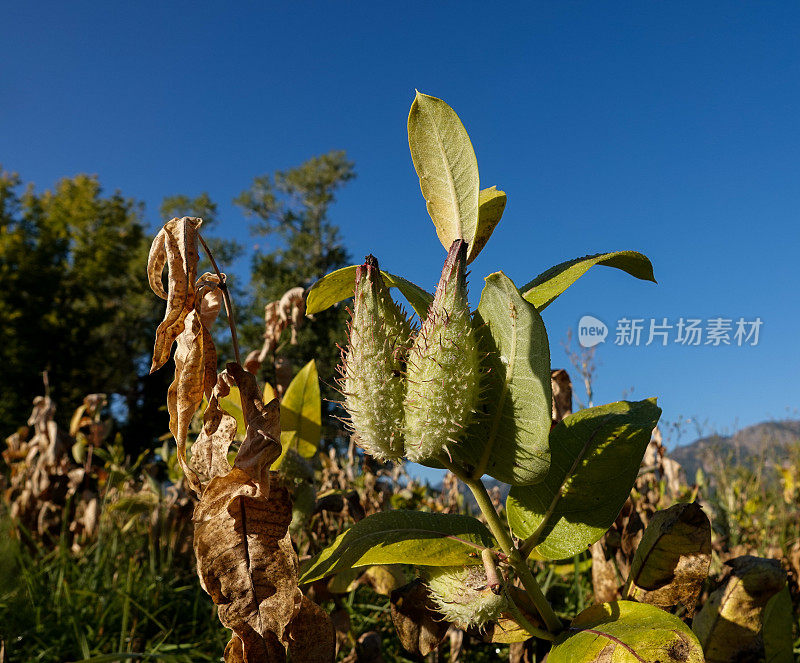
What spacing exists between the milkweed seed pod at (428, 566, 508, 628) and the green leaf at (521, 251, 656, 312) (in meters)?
0.33

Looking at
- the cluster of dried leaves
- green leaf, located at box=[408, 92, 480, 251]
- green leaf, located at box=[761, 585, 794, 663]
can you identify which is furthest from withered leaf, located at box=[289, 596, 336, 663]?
the cluster of dried leaves

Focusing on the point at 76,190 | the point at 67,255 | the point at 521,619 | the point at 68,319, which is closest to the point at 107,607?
the point at 521,619

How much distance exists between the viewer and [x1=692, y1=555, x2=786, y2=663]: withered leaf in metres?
0.91

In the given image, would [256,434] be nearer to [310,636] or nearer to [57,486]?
[310,636]

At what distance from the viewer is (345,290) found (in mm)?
859

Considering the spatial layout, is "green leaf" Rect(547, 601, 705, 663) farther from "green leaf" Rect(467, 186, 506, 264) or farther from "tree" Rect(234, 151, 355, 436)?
"tree" Rect(234, 151, 355, 436)

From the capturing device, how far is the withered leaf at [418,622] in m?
0.90

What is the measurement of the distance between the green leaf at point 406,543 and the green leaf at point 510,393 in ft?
0.36

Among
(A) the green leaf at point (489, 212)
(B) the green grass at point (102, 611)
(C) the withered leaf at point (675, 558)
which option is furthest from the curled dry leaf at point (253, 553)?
(B) the green grass at point (102, 611)

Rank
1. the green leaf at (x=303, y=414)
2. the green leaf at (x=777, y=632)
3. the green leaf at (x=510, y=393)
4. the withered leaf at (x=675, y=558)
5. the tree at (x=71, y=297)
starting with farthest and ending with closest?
the tree at (x=71, y=297)
the green leaf at (x=303, y=414)
the green leaf at (x=777, y=632)
the withered leaf at (x=675, y=558)
the green leaf at (x=510, y=393)

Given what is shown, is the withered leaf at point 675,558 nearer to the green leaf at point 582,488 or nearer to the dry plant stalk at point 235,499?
the green leaf at point 582,488

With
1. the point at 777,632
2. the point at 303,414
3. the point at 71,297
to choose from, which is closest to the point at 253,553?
the point at 303,414

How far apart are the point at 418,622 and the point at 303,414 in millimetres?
470

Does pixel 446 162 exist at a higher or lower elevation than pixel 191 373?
higher
